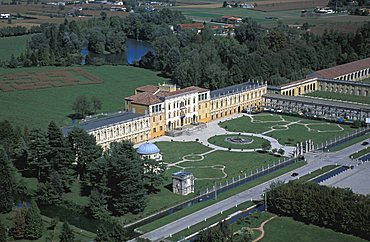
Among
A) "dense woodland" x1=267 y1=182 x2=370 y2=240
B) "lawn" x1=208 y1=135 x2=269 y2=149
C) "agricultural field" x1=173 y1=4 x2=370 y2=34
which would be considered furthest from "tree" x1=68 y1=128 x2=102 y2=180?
"agricultural field" x1=173 y1=4 x2=370 y2=34

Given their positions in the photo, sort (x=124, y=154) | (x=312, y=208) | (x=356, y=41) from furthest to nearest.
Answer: (x=356, y=41) → (x=124, y=154) → (x=312, y=208)

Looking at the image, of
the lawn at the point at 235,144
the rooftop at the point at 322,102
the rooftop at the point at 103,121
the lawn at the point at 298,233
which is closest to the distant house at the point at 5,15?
the rooftop at the point at 322,102

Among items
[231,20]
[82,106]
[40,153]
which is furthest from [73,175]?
[231,20]

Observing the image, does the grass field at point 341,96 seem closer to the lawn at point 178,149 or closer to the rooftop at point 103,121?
the lawn at point 178,149

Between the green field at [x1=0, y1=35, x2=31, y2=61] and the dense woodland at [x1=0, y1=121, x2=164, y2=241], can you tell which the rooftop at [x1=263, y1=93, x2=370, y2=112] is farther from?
the green field at [x1=0, y1=35, x2=31, y2=61]

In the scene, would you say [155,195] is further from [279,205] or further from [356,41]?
[356,41]

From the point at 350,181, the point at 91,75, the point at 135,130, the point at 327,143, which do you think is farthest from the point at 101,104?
the point at 350,181

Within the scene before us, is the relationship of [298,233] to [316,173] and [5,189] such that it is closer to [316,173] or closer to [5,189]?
[316,173]
